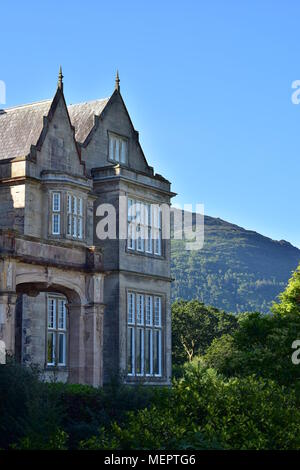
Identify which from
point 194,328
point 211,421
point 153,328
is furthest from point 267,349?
point 194,328

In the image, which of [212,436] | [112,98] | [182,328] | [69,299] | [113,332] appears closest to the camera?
[212,436]

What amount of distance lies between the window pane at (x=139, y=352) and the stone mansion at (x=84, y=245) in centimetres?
7

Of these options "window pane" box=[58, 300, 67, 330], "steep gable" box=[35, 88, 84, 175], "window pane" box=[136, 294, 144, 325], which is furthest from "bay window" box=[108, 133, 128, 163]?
"window pane" box=[58, 300, 67, 330]

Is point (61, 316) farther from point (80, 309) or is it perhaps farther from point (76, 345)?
point (76, 345)

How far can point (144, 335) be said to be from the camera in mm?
42688

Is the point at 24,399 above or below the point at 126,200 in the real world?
below

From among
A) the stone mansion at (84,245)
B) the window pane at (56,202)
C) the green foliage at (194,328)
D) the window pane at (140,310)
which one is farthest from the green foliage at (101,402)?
the green foliage at (194,328)

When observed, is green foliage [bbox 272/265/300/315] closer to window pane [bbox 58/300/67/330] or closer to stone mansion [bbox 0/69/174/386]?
stone mansion [bbox 0/69/174/386]

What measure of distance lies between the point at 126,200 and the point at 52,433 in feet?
66.3

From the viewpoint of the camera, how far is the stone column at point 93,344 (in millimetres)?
34312

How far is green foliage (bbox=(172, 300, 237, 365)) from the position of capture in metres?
92.4

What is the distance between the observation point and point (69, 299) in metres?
35.2
